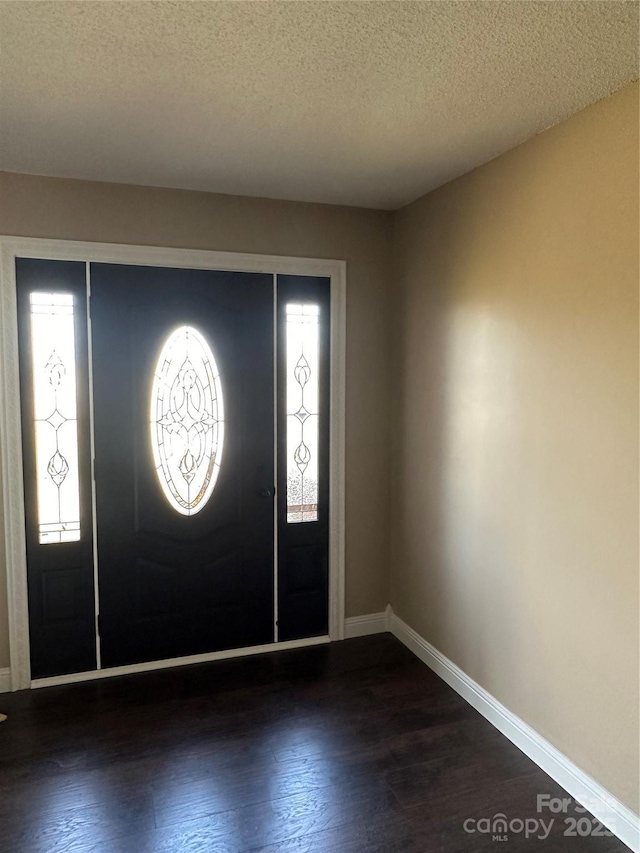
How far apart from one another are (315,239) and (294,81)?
1458mm

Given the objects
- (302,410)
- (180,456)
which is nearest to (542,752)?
(302,410)

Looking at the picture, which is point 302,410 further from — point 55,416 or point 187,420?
point 55,416

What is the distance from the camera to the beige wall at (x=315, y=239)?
3.00 m

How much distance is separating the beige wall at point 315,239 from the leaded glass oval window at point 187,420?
1.89 feet

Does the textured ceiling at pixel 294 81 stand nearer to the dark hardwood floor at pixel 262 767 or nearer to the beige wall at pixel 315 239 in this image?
the beige wall at pixel 315 239

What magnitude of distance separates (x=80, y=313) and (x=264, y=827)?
2.43 m

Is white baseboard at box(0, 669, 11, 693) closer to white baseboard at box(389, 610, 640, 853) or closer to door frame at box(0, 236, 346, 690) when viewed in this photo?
door frame at box(0, 236, 346, 690)

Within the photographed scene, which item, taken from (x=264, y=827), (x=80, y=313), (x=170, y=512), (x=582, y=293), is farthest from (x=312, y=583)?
(x=582, y=293)

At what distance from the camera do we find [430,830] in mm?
2148

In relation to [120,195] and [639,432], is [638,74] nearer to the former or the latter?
[639,432]

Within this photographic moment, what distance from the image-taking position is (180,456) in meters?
3.28

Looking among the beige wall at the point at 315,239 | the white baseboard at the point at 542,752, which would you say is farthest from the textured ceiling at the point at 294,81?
the white baseboard at the point at 542,752

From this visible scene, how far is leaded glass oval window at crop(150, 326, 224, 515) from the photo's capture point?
10.6 ft

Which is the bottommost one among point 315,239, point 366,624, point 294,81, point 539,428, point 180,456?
point 366,624
